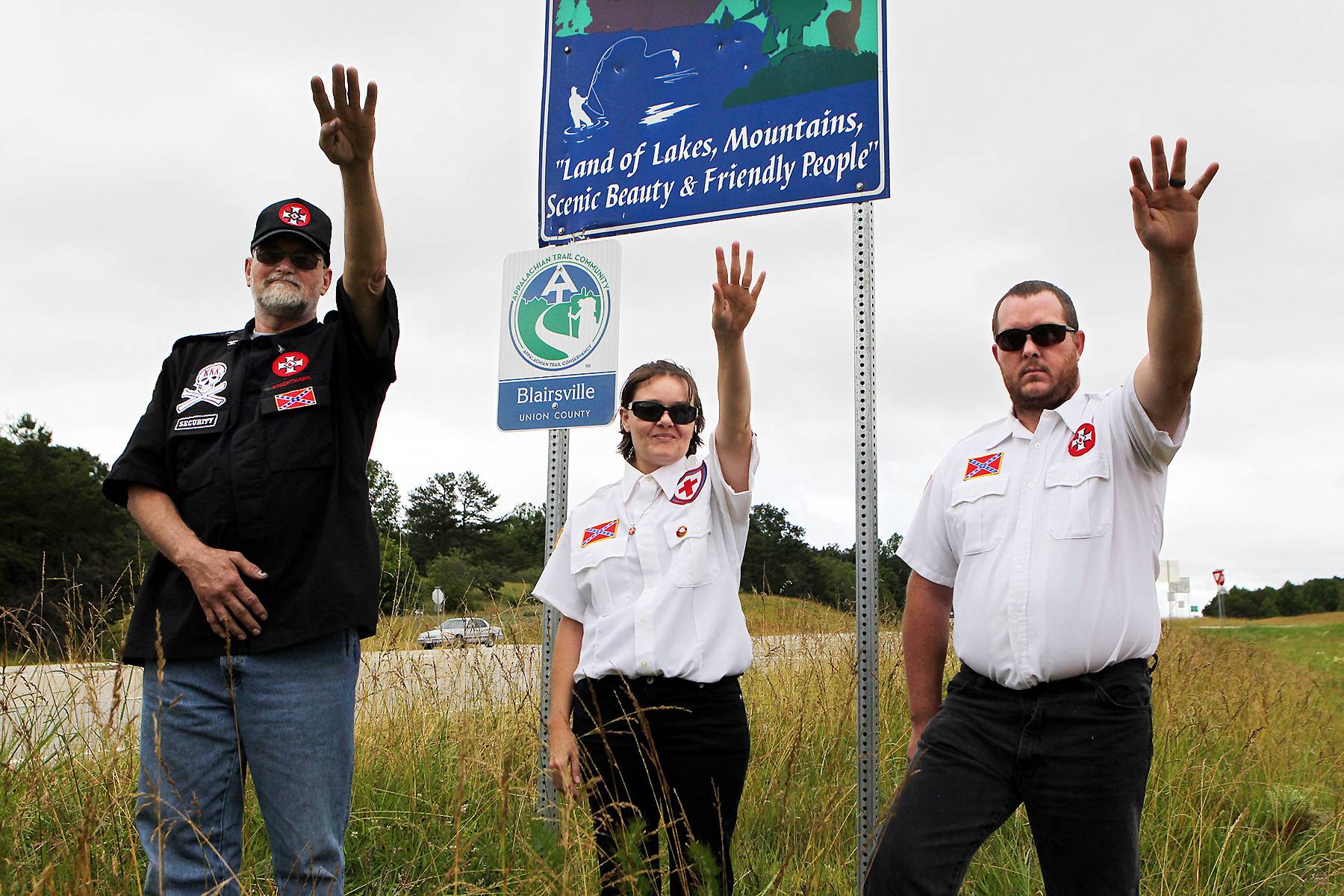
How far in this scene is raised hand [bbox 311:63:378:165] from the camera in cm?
236

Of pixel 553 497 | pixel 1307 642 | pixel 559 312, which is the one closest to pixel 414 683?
pixel 553 497

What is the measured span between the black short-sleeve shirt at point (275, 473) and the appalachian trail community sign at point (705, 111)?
1513 mm

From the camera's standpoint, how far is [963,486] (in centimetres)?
271

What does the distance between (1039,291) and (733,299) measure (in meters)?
0.80

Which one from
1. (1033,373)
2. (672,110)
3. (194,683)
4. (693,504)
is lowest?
(194,683)

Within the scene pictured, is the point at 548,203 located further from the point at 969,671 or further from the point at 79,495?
the point at 79,495

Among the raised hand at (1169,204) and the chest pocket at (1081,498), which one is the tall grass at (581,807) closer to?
the chest pocket at (1081,498)

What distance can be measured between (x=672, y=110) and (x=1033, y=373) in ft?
6.30

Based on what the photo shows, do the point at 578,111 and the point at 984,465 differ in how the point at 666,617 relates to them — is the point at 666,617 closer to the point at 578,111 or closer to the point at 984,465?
the point at 984,465

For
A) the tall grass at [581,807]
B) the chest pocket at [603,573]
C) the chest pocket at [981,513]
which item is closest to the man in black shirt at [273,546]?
the tall grass at [581,807]

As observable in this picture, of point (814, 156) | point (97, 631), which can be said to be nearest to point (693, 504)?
point (814, 156)

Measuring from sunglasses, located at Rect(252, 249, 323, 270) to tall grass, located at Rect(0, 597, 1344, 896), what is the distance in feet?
3.88

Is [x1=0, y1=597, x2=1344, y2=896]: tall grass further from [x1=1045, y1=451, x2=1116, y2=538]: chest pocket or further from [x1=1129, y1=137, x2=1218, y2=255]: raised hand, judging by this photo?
[x1=1129, y1=137, x2=1218, y2=255]: raised hand

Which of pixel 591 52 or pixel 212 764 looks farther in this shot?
pixel 591 52
